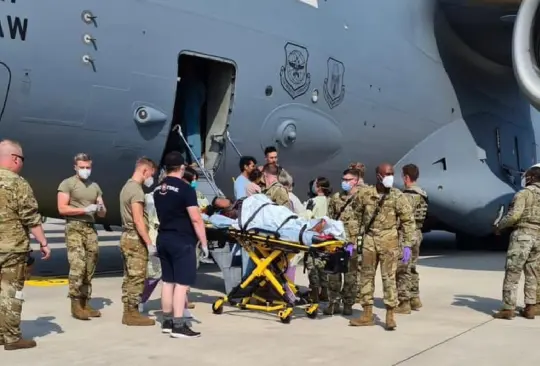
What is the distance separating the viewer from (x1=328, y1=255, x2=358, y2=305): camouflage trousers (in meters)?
7.41

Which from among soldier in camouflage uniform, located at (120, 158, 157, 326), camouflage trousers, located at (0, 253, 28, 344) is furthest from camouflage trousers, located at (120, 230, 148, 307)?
camouflage trousers, located at (0, 253, 28, 344)

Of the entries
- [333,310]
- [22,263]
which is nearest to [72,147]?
[22,263]

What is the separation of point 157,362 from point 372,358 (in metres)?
1.56

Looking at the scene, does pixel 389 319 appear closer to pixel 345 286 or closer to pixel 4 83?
pixel 345 286

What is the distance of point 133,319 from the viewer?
671cm

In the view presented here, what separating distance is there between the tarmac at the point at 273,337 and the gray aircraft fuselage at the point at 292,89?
1831mm

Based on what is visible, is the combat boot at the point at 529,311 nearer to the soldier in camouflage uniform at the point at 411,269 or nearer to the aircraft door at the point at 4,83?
the soldier in camouflage uniform at the point at 411,269

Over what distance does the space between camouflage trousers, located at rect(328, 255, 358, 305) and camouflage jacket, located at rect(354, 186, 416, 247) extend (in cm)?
63

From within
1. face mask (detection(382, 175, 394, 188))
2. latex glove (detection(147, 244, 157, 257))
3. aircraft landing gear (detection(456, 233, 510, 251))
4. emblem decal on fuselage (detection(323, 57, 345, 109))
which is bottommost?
aircraft landing gear (detection(456, 233, 510, 251))

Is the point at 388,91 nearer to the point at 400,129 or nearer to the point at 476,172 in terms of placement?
the point at 400,129

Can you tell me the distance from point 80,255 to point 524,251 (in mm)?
4228

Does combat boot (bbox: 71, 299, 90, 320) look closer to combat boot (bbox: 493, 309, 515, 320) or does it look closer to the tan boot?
the tan boot

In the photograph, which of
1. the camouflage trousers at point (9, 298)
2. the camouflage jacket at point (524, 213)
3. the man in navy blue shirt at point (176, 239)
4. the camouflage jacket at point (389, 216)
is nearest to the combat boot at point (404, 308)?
the camouflage jacket at point (389, 216)

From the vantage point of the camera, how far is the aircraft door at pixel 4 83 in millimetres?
7477
